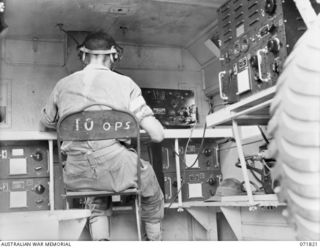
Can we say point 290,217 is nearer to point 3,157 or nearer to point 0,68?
point 3,157

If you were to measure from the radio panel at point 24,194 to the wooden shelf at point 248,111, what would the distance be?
40.9 inches

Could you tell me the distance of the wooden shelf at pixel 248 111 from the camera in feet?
5.59

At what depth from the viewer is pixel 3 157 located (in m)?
2.47

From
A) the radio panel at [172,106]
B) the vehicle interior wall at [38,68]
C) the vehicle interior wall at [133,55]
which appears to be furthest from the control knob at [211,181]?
the vehicle interior wall at [38,68]

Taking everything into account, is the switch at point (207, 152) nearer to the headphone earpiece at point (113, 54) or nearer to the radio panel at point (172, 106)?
the radio panel at point (172, 106)

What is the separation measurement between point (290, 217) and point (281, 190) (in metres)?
0.04

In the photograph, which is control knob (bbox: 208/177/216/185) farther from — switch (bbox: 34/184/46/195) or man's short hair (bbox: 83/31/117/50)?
man's short hair (bbox: 83/31/117/50)

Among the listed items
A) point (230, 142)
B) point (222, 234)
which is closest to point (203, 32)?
point (230, 142)

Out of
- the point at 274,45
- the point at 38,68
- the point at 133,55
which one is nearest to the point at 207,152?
the point at 133,55

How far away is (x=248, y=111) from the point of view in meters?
1.81

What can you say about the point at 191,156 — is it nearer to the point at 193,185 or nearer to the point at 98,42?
the point at 193,185

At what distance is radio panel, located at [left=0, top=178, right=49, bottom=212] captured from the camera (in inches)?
97.0

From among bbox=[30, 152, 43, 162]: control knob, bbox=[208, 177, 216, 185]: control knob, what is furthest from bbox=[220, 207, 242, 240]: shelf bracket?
bbox=[30, 152, 43, 162]: control knob

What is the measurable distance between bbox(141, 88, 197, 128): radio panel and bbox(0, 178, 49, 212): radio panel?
2.88 feet
